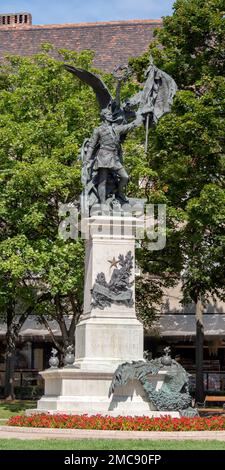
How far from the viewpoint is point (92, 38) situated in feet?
176

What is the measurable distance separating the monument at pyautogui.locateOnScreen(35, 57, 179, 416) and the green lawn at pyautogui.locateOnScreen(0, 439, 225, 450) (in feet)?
12.3

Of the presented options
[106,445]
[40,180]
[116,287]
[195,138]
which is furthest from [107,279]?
[195,138]

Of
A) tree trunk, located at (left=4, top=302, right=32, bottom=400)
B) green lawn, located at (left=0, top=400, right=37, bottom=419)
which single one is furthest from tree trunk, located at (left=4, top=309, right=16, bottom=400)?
green lawn, located at (left=0, top=400, right=37, bottom=419)

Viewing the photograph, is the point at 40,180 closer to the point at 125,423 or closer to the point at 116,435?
the point at 125,423

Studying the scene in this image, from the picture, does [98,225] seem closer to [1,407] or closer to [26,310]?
[1,407]

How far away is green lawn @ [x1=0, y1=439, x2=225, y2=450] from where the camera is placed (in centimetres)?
1448

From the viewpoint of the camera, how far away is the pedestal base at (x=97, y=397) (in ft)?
64.2

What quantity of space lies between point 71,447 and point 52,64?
73.3ft

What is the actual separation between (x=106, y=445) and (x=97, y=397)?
4.99 m

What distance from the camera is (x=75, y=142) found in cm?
3294

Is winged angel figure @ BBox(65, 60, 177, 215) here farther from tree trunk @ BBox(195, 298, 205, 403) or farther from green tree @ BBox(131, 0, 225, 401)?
tree trunk @ BBox(195, 298, 205, 403)

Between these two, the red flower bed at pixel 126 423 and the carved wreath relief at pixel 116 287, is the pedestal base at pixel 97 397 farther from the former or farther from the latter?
the carved wreath relief at pixel 116 287

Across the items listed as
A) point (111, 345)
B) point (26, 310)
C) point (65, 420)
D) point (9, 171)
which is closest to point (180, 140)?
point (9, 171)

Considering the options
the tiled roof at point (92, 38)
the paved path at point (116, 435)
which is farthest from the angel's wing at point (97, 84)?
the tiled roof at point (92, 38)
